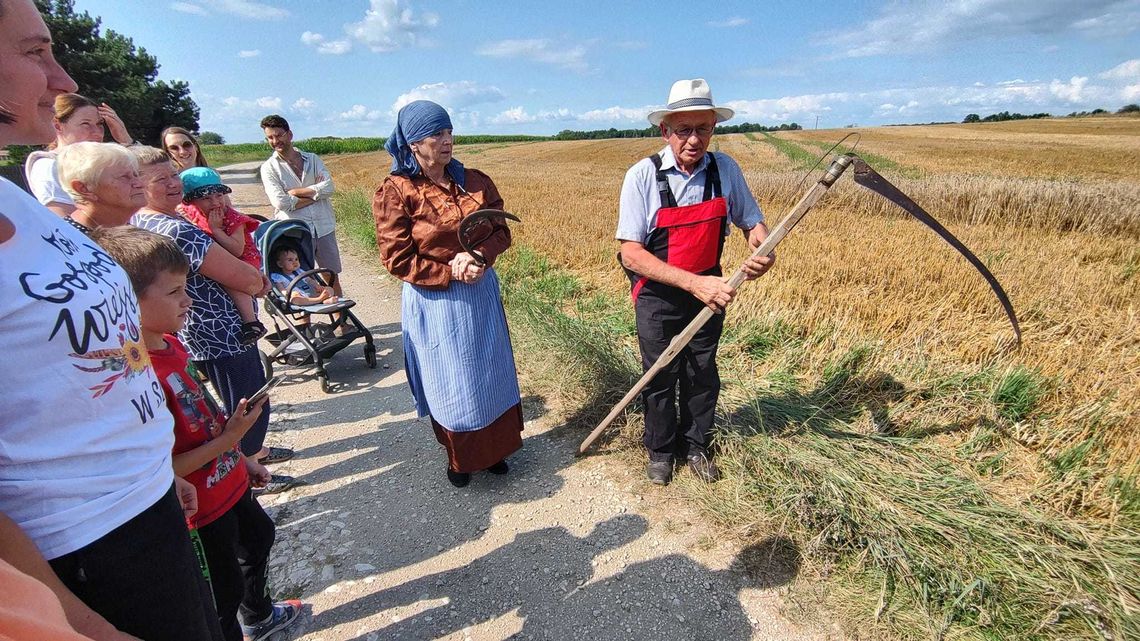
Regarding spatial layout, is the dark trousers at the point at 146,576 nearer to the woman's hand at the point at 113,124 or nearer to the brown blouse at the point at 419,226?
the brown blouse at the point at 419,226

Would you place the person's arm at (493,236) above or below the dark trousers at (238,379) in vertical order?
above

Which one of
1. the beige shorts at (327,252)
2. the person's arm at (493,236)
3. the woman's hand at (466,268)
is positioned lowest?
the beige shorts at (327,252)

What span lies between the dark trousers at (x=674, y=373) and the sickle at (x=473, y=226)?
0.90 m

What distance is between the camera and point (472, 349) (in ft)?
9.80

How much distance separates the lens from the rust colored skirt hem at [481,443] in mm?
3123

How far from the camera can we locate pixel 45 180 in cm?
270

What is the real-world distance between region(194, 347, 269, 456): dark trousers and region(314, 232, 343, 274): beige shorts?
2862 millimetres

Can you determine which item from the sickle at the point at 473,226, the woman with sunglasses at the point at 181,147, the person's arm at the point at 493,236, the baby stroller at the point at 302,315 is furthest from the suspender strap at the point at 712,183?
the woman with sunglasses at the point at 181,147

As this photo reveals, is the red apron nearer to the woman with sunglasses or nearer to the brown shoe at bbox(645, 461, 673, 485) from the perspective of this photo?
the brown shoe at bbox(645, 461, 673, 485)

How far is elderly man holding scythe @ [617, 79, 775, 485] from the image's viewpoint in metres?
2.58

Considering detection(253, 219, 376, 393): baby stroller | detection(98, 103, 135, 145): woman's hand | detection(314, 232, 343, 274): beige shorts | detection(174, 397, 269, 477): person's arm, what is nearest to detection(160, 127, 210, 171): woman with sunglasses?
detection(98, 103, 135, 145): woman's hand

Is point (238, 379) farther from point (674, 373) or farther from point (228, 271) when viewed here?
point (674, 373)

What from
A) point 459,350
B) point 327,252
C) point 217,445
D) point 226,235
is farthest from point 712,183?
point 327,252

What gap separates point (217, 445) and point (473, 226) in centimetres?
157
